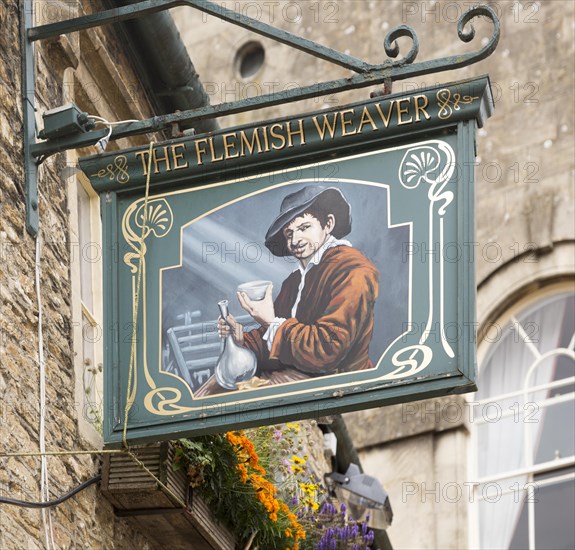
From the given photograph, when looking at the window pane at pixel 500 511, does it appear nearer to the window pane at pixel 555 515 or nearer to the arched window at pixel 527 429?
the arched window at pixel 527 429

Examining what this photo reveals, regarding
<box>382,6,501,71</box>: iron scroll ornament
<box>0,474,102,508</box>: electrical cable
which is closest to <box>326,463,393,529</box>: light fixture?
<box>0,474,102,508</box>: electrical cable

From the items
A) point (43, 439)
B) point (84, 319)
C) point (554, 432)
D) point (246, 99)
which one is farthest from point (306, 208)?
point (554, 432)

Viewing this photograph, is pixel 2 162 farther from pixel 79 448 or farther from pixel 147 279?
pixel 79 448

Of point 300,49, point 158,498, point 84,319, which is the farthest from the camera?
point 84,319

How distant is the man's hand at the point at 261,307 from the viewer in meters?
7.43

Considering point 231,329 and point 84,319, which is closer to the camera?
point 231,329

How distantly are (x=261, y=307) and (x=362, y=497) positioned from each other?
4.66 meters

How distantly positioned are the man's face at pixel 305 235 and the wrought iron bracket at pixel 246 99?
0.53 metres

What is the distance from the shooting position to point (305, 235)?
7566 mm

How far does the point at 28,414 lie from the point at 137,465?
873mm

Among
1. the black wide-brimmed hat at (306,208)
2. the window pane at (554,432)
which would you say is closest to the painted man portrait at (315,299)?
the black wide-brimmed hat at (306,208)

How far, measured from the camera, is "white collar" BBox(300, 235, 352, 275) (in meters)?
7.49

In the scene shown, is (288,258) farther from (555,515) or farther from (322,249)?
(555,515)

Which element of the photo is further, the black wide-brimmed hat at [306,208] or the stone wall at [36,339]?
the black wide-brimmed hat at [306,208]
